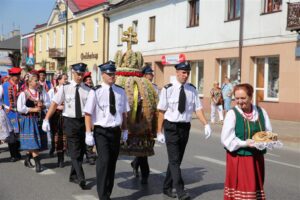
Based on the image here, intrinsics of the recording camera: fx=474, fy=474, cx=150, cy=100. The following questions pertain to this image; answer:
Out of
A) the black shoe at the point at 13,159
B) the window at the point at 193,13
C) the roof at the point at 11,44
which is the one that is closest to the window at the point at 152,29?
the window at the point at 193,13

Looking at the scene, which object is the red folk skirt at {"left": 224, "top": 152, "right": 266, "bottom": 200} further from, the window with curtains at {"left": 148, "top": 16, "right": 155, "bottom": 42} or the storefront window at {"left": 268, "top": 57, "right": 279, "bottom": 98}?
the window with curtains at {"left": 148, "top": 16, "right": 155, "bottom": 42}

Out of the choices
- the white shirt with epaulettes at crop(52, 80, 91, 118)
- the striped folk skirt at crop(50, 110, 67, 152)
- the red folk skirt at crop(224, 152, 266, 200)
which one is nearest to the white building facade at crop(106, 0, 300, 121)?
the striped folk skirt at crop(50, 110, 67, 152)

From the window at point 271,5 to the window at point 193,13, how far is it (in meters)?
5.66

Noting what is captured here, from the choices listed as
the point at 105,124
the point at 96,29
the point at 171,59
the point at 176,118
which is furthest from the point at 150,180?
the point at 96,29

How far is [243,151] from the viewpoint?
4746 mm

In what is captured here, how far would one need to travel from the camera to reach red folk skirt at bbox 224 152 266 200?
185 inches

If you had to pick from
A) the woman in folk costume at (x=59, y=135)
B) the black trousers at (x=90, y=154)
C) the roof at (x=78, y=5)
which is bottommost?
the black trousers at (x=90, y=154)

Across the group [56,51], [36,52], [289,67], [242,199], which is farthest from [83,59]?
[242,199]

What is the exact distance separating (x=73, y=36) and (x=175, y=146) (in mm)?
40282

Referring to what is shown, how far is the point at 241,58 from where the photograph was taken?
22.0m

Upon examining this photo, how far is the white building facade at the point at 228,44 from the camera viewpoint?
768 inches

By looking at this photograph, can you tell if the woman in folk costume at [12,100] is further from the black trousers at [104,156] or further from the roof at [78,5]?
the roof at [78,5]

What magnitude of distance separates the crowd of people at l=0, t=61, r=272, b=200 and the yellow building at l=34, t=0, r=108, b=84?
2514 cm

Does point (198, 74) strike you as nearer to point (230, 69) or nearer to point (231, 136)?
point (230, 69)
